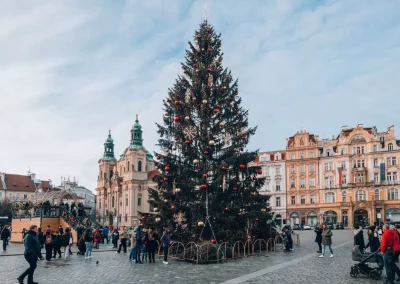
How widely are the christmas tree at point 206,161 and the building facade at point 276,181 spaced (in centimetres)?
5647

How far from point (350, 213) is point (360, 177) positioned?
623cm

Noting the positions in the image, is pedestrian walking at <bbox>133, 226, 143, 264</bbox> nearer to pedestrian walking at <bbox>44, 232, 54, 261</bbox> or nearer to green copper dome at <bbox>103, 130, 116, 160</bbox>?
pedestrian walking at <bbox>44, 232, 54, 261</bbox>

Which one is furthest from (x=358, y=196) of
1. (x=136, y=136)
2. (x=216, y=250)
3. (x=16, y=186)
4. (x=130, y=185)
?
(x=16, y=186)

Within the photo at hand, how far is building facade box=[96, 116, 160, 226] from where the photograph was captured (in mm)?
101250

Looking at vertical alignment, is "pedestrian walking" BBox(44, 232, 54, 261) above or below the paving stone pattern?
above

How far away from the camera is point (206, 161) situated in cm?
2389

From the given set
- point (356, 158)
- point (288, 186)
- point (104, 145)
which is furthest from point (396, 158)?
point (104, 145)

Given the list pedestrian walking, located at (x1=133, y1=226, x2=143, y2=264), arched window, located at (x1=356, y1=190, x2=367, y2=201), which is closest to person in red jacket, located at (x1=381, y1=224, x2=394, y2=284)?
pedestrian walking, located at (x1=133, y1=226, x2=143, y2=264)

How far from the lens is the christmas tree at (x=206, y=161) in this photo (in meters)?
22.9

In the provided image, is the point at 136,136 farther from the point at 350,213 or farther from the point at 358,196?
the point at 358,196

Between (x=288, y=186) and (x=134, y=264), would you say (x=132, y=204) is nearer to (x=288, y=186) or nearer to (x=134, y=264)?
(x=288, y=186)

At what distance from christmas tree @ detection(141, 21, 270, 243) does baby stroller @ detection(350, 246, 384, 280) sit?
827 centimetres

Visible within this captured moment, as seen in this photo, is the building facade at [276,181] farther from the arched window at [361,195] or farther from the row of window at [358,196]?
the arched window at [361,195]

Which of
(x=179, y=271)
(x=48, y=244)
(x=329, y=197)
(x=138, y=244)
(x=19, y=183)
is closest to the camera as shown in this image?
(x=179, y=271)
